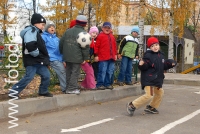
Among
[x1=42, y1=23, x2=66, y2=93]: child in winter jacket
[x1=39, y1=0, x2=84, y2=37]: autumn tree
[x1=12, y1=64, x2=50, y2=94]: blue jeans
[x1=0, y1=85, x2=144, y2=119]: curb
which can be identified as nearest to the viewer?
[x1=0, y1=85, x2=144, y2=119]: curb

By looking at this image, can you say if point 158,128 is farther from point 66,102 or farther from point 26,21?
point 26,21

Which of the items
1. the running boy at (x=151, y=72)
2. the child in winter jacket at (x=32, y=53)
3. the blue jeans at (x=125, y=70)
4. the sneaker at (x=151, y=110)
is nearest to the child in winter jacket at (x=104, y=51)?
the blue jeans at (x=125, y=70)

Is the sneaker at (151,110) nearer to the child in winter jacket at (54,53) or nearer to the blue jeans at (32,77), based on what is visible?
the child in winter jacket at (54,53)

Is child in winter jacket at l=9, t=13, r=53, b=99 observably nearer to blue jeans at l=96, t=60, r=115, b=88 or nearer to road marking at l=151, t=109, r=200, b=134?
blue jeans at l=96, t=60, r=115, b=88

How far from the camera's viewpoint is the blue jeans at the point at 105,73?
8.45m

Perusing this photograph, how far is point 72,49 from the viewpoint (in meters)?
7.42

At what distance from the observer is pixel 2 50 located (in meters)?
8.71

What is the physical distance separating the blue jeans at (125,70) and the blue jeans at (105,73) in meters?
0.91

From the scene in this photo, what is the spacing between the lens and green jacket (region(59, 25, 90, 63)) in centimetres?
742

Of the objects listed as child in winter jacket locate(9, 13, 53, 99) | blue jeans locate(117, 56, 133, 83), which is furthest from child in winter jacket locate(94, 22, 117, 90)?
child in winter jacket locate(9, 13, 53, 99)

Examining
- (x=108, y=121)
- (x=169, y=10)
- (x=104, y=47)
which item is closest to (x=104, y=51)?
(x=104, y=47)

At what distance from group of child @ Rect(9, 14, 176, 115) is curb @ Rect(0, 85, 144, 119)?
21 cm

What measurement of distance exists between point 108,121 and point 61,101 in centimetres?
140

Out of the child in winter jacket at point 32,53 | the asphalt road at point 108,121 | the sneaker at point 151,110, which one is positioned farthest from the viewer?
the sneaker at point 151,110
